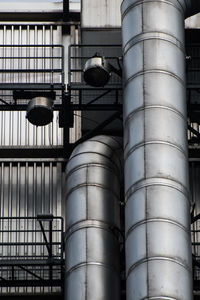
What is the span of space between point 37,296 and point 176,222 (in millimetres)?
6146

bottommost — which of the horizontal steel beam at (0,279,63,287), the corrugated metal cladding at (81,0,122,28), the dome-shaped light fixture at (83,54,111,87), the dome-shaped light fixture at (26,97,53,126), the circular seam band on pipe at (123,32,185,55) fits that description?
the horizontal steel beam at (0,279,63,287)

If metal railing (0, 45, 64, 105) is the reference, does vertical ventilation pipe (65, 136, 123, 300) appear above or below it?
below

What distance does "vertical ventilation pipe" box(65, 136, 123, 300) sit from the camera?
150 ft

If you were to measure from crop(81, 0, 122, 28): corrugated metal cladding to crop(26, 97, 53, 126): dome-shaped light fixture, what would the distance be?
5601mm

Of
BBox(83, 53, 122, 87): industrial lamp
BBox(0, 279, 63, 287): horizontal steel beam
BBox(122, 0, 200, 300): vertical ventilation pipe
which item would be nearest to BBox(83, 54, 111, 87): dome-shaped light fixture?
BBox(83, 53, 122, 87): industrial lamp

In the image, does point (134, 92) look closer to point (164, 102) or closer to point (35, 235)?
point (164, 102)

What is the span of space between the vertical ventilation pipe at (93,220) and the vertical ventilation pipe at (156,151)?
1238mm

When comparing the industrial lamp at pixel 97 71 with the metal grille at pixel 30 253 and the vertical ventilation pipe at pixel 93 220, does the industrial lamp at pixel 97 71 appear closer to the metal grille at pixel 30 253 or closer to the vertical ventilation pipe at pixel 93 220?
the vertical ventilation pipe at pixel 93 220

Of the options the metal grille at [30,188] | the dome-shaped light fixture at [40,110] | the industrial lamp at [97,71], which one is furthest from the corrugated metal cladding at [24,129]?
the industrial lamp at [97,71]

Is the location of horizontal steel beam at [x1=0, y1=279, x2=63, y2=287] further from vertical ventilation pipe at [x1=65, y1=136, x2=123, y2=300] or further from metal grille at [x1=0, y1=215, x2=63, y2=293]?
vertical ventilation pipe at [x1=65, y1=136, x2=123, y2=300]

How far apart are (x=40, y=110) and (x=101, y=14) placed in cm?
668

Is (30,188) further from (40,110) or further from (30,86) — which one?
(40,110)

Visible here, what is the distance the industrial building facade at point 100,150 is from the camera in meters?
45.0

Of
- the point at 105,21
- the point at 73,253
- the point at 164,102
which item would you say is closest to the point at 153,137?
the point at 164,102
